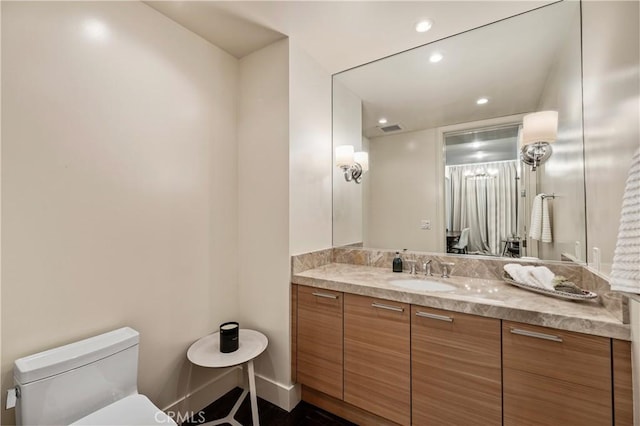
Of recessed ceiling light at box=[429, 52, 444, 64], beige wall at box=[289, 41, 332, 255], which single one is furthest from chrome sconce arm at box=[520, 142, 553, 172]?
beige wall at box=[289, 41, 332, 255]

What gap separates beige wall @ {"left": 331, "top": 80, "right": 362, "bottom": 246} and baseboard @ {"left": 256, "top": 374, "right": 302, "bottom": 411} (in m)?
1.18

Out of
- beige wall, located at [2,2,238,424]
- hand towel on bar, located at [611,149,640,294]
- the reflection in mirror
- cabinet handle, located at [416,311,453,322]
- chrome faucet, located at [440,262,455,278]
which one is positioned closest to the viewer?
hand towel on bar, located at [611,149,640,294]

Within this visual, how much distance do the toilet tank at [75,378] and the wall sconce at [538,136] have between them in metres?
2.59

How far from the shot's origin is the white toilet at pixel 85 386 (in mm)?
1079

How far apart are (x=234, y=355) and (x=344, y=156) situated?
1694 millimetres

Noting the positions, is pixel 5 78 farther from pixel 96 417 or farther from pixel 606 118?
pixel 606 118

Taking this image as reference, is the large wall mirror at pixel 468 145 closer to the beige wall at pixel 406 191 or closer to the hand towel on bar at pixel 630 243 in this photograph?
the beige wall at pixel 406 191

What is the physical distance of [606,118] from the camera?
1.21 metres

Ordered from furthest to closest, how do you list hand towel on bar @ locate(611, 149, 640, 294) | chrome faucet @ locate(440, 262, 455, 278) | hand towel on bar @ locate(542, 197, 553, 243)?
chrome faucet @ locate(440, 262, 455, 278)
hand towel on bar @ locate(542, 197, 553, 243)
hand towel on bar @ locate(611, 149, 640, 294)

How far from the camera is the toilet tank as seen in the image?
42.3 inches

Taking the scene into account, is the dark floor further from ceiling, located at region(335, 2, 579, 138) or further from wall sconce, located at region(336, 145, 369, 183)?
ceiling, located at region(335, 2, 579, 138)

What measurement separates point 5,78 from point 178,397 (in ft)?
6.48

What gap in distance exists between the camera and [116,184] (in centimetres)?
150

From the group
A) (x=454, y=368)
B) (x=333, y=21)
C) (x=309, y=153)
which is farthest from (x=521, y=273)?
(x=333, y=21)
